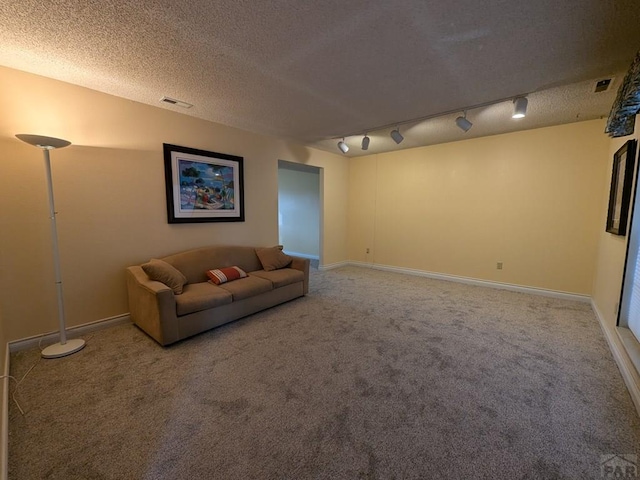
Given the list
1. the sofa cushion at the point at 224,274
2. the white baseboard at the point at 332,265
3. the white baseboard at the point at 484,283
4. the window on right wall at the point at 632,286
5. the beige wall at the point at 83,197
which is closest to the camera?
the window on right wall at the point at 632,286

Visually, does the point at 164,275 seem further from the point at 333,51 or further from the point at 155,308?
the point at 333,51

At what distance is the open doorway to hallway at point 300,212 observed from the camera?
6.91 meters

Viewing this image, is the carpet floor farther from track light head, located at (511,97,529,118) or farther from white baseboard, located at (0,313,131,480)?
track light head, located at (511,97,529,118)

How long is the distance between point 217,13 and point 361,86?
55.1 inches

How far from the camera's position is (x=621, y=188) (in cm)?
259

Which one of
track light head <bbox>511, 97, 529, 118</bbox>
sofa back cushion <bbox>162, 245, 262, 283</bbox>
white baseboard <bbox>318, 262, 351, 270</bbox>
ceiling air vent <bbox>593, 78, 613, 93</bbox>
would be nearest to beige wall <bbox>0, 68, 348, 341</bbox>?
sofa back cushion <bbox>162, 245, 262, 283</bbox>

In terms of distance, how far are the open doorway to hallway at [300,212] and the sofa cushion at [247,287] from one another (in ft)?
11.0

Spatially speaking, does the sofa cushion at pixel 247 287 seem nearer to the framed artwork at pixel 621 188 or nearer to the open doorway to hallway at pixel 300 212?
the open doorway to hallway at pixel 300 212

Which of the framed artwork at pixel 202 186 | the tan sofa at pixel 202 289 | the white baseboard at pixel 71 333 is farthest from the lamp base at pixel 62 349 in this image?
the framed artwork at pixel 202 186

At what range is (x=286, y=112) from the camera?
3264 millimetres

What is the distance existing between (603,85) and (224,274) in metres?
4.41

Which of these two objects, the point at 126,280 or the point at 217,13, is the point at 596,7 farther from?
the point at 126,280

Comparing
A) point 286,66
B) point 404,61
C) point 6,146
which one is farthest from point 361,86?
point 6,146

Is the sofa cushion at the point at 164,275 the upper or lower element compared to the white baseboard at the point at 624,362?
upper
